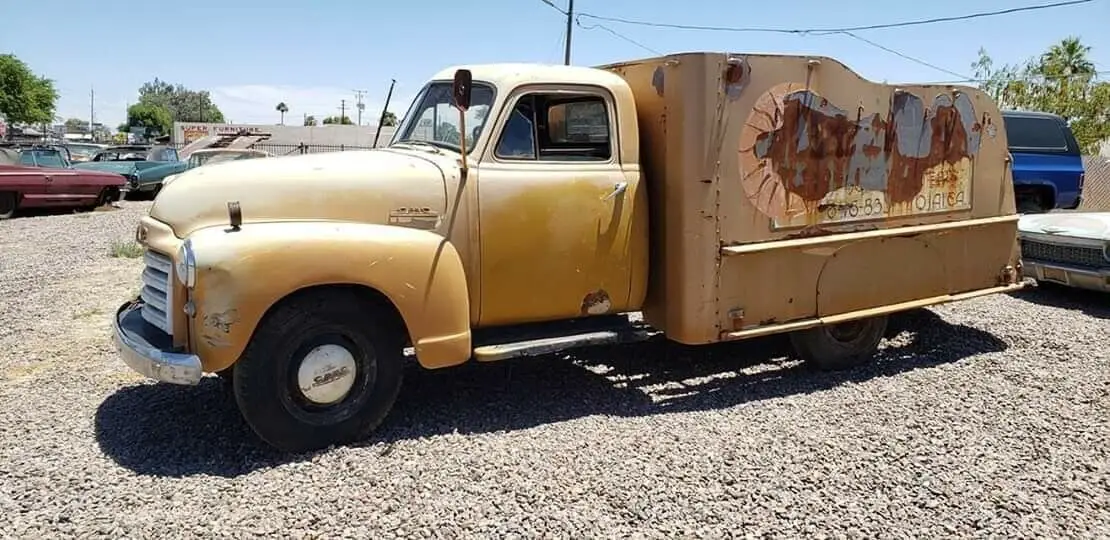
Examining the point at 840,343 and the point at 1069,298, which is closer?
the point at 840,343

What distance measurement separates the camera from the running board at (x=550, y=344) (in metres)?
4.64

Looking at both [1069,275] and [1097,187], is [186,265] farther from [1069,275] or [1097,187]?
[1097,187]

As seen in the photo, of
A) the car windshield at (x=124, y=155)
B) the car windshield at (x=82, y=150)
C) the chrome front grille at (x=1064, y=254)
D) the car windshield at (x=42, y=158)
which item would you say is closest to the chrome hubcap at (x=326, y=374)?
the chrome front grille at (x=1064, y=254)

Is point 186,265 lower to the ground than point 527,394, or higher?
higher

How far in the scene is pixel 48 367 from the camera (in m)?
5.84

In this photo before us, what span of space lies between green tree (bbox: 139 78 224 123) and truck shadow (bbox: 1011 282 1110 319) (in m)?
105

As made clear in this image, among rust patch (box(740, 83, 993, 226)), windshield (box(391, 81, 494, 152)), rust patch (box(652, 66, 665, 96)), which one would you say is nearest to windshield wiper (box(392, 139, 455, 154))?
windshield (box(391, 81, 494, 152))

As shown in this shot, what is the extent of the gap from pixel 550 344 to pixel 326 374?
1.30 m

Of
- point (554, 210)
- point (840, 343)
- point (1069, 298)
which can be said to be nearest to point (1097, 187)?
point (1069, 298)

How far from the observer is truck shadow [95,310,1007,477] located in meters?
4.35

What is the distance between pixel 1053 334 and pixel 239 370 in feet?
22.1

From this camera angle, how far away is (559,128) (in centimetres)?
512

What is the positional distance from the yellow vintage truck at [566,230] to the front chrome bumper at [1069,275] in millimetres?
2365

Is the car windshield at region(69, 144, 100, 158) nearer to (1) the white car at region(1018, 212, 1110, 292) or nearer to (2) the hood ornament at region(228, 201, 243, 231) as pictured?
(2) the hood ornament at region(228, 201, 243, 231)
